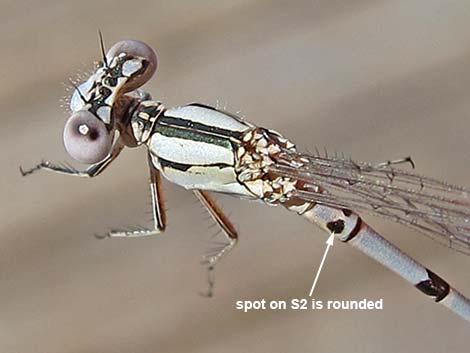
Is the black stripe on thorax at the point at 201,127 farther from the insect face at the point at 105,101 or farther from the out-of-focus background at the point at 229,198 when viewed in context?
the out-of-focus background at the point at 229,198

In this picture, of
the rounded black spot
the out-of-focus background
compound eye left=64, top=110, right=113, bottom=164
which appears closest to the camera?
compound eye left=64, top=110, right=113, bottom=164

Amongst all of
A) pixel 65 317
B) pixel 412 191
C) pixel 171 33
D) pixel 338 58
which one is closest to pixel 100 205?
pixel 65 317

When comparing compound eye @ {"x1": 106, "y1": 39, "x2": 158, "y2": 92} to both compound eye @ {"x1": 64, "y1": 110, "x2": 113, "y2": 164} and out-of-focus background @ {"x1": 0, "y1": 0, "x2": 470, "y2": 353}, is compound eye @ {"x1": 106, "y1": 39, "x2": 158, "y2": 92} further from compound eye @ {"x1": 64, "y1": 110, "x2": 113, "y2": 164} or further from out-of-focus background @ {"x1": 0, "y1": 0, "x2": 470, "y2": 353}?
out-of-focus background @ {"x1": 0, "y1": 0, "x2": 470, "y2": 353}

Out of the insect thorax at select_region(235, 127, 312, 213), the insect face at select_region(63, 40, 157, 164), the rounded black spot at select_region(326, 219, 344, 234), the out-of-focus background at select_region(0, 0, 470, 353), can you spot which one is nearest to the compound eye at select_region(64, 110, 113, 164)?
the insect face at select_region(63, 40, 157, 164)

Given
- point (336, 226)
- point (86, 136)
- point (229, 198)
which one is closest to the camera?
point (86, 136)

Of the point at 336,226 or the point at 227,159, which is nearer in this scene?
the point at 227,159

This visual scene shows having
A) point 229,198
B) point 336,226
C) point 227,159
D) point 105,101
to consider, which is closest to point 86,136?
point 105,101

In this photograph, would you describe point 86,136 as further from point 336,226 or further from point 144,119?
point 336,226

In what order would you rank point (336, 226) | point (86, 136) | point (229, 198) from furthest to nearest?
point (229, 198), point (336, 226), point (86, 136)

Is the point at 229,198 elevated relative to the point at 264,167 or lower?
elevated
